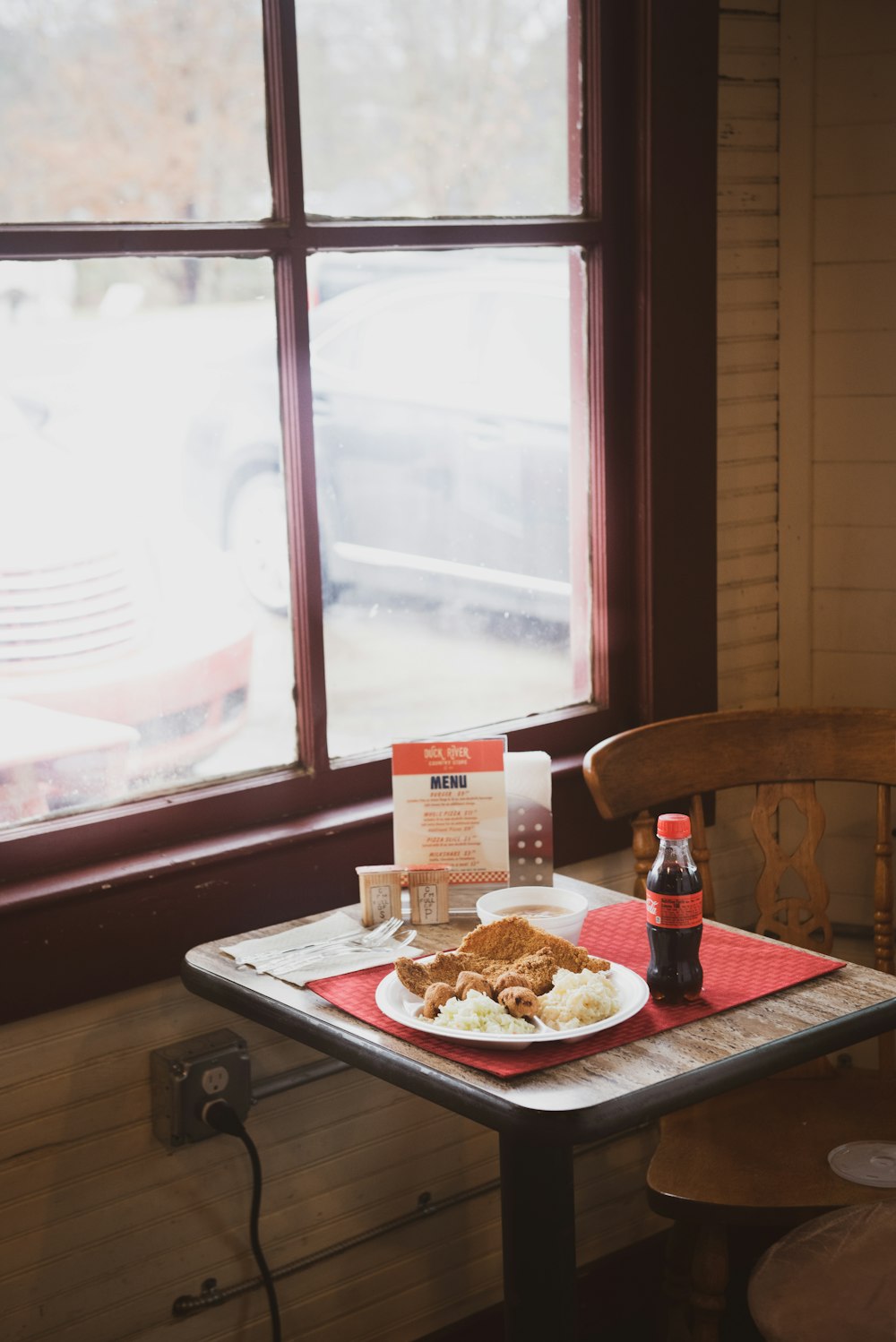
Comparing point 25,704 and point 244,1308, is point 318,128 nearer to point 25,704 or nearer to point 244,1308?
point 25,704

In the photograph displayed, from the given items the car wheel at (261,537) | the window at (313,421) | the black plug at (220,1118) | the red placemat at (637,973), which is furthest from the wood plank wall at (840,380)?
Result: the black plug at (220,1118)

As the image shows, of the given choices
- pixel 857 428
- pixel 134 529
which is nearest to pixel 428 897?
pixel 134 529

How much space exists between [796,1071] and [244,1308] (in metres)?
0.90

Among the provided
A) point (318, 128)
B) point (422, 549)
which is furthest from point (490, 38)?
point (422, 549)

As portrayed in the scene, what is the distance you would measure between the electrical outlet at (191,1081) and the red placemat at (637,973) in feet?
1.26

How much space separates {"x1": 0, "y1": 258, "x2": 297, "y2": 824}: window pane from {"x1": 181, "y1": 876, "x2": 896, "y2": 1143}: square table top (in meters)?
0.44

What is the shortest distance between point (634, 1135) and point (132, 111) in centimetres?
186

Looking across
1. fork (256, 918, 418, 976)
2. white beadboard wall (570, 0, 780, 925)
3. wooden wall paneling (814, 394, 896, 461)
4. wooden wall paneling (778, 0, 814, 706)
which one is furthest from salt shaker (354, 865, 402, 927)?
wooden wall paneling (814, 394, 896, 461)

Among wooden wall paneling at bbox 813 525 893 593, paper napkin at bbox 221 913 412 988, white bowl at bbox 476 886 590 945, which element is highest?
wooden wall paneling at bbox 813 525 893 593

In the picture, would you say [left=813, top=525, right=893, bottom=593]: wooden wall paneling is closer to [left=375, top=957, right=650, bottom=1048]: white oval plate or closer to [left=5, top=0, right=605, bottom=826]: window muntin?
[left=5, top=0, right=605, bottom=826]: window muntin

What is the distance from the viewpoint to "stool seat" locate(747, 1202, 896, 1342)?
64.2 inches

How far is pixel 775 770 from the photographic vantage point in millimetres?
2385

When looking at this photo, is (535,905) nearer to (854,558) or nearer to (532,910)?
(532,910)

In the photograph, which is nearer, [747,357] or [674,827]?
[674,827]
